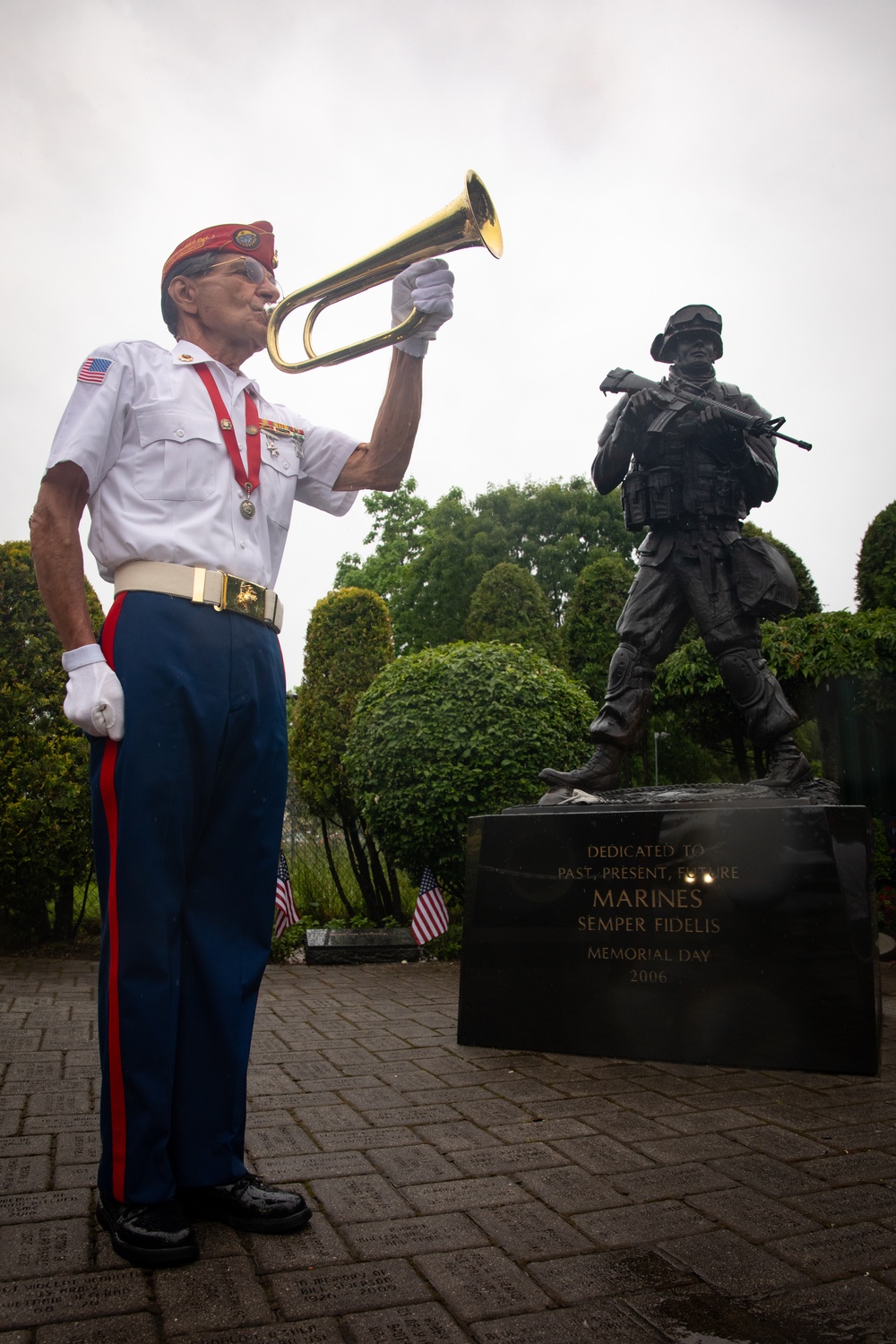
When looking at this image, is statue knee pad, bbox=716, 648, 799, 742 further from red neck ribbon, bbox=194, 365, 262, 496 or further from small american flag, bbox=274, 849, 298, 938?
small american flag, bbox=274, 849, 298, 938

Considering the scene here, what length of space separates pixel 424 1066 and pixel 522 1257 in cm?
189

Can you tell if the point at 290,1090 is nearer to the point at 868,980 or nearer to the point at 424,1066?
A: the point at 424,1066

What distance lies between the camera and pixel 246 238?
270cm

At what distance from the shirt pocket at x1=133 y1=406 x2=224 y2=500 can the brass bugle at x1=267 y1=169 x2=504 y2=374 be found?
1.58ft

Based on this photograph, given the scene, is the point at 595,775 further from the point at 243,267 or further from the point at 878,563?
the point at 878,563

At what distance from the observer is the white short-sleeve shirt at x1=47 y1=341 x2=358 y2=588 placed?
7.95 feet

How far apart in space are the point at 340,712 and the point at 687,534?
488 centimetres

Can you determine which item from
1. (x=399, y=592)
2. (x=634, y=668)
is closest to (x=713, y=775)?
(x=399, y=592)

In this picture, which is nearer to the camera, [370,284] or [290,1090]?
[370,284]

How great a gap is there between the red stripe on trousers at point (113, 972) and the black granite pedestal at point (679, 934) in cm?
236

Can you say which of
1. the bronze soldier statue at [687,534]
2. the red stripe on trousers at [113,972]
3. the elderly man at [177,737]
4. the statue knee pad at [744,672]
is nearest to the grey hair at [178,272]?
the elderly man at [177,737]

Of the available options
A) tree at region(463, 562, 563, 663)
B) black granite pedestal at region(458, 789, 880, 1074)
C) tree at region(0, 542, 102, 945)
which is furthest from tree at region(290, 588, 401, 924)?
tree at region(463, 562, 563, 663)

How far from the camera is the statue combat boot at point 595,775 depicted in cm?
504

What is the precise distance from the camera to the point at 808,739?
700 inches
